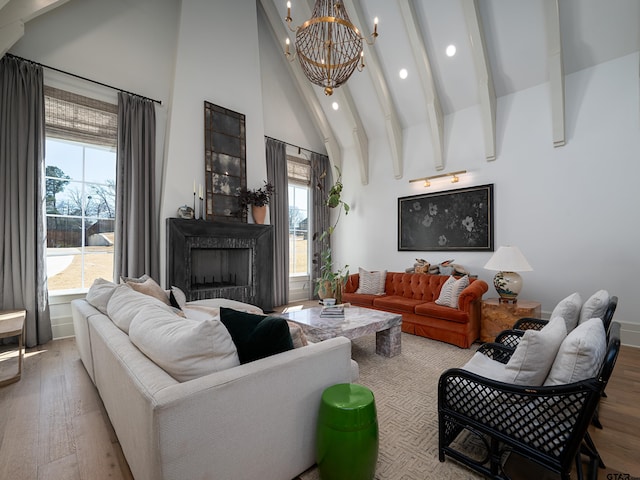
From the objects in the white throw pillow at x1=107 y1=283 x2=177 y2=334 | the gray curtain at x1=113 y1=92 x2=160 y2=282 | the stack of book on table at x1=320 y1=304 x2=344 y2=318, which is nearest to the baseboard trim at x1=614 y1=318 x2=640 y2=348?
the stack of book on table at x1=320 y1=304 x2=344 y2=318

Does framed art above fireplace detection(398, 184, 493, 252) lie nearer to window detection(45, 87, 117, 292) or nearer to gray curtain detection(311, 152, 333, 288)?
gray curtain detection(311, 152, 333, 288)

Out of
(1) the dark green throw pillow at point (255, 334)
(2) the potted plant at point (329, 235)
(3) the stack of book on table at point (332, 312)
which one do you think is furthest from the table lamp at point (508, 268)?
(1) the dark green throw pillow at point (255, 334)

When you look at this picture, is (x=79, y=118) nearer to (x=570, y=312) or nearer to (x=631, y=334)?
(x=570, y=312)

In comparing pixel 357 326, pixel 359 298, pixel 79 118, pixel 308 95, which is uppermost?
pixel 308 95

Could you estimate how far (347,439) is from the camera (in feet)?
4.40

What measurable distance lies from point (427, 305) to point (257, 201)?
310 centimetres

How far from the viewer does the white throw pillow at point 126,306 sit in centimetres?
178

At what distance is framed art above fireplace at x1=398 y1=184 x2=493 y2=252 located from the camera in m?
4.79

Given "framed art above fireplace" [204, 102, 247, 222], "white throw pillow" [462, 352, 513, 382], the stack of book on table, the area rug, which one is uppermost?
"framed art above fireplace" [204, 102, 247, 222]

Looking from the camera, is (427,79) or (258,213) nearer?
(427,79)

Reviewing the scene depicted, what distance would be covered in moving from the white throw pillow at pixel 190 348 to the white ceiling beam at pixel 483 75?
489 cm

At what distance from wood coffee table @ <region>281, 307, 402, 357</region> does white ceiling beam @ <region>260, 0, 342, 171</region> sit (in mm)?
4274

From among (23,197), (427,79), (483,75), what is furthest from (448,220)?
(23,197)

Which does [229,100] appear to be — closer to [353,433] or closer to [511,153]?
[511,153]
